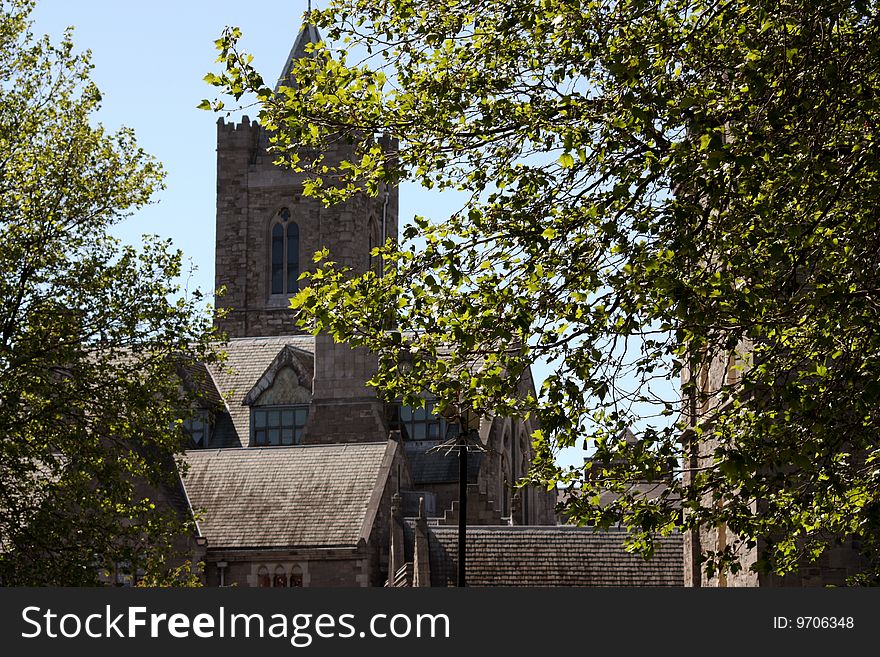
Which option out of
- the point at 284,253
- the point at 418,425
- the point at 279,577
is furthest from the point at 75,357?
the point at 284,253

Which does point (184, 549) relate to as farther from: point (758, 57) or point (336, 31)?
point (758, 57)

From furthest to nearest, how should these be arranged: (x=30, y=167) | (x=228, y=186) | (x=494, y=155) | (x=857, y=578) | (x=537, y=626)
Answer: (x=228, y=186), (x=30, y=167), (x=857, y=578), (x=494, y=155), (x=537, y=626)

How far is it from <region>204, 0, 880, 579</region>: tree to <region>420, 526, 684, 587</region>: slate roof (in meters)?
24.9

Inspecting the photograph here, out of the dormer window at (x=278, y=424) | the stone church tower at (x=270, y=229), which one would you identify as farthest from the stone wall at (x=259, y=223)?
the dormer window at (x=278, y=424)

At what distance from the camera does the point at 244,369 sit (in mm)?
63688

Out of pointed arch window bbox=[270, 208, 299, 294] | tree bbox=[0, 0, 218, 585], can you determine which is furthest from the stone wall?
tree bbox=[0, 0, 218, 585]

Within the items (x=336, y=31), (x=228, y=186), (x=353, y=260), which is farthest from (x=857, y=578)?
(x=228, y=186)

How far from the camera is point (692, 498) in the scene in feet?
42.7

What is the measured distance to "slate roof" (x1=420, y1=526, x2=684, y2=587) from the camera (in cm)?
3931

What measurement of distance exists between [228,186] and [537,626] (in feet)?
223

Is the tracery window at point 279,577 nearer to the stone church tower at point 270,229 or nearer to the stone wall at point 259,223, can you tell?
the stone church tower at point 270,229

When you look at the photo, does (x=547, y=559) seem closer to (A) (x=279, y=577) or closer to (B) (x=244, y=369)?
(A) (x=279, y=577)

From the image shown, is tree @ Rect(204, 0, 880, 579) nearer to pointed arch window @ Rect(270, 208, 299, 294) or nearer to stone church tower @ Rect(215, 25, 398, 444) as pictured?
stone church tower @ Rect(215, 25, 398, 444)

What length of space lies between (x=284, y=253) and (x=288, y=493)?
98.9 feet
